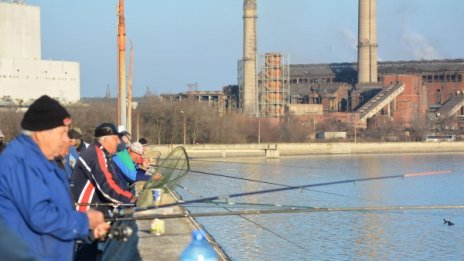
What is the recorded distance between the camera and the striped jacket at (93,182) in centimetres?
620

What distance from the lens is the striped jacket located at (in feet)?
20.4

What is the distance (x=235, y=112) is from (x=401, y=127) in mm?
17074

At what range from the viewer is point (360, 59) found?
9600 centimetres

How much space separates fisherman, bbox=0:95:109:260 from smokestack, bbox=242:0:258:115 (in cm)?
8548

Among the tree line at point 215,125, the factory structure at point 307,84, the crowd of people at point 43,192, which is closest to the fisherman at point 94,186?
the crowd of people at point 43,192

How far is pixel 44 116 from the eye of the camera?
3.60m

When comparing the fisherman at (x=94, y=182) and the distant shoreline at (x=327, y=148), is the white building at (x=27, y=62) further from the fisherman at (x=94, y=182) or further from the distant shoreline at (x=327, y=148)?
the fisherman at (x=94, y=182)

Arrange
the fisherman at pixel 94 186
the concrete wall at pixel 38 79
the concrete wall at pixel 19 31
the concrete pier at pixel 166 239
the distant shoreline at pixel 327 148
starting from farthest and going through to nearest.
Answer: the concrete wall at pixel 19 31 < the concrete wall at pixel 38 79 < the distant shoreline at pixel 327 148 < the concrete pier at pixel 166 239 < the fisherman at pixel 94 186

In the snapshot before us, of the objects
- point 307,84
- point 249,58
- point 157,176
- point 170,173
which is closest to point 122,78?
point 157,176

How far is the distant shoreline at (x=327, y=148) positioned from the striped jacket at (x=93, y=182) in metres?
64.1

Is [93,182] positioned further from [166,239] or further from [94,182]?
[166,239]

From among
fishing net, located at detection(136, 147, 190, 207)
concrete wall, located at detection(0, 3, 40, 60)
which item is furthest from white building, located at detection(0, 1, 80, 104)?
fishing net, located at detection(136, 147, 190, 207)

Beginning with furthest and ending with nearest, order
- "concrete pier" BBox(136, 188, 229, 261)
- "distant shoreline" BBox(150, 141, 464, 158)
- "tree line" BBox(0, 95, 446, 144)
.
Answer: "distant shoreline" BBox(150, 141, 464, 158) < "tree line" BBox(0, 95, 446, 144) < "concrete pier" BBox(136, 188, 229, 261)

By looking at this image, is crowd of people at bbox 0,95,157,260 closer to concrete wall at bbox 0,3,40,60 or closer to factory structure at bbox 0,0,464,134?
factory structure at bbox 0,0,464,134
